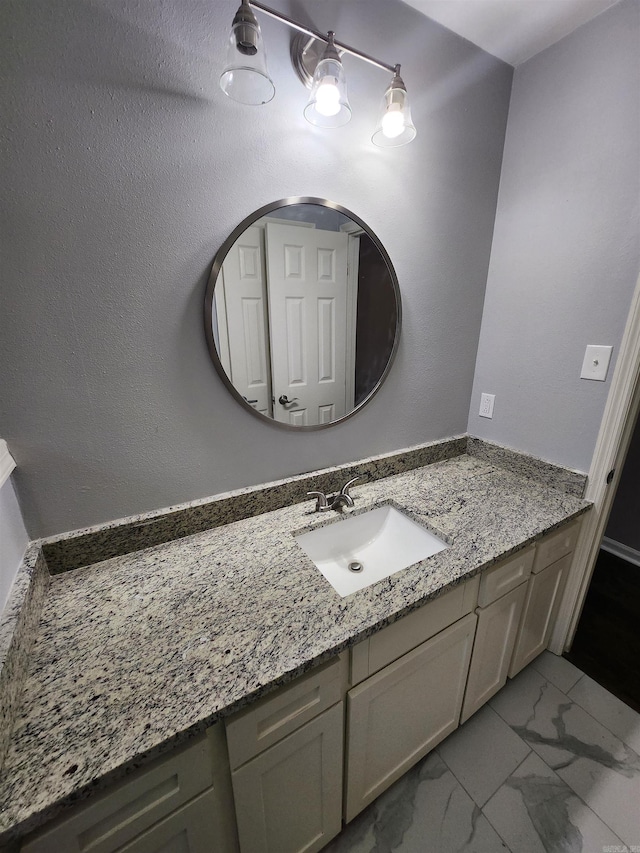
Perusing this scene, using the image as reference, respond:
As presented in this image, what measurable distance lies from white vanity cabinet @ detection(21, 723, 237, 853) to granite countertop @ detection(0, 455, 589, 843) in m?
0.07

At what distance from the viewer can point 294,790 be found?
0.76 m

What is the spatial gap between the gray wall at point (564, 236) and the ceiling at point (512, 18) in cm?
5

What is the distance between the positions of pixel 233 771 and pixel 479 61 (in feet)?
7.15

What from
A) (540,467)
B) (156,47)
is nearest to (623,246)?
(540,467)

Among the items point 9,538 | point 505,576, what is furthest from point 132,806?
point 505,576

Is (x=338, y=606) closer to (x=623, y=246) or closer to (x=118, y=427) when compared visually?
(x=118, y=427)

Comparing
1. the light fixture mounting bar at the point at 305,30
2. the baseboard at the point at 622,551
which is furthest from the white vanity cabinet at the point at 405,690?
the baseboard at the point at 622,551

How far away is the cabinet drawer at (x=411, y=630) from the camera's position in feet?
2.54

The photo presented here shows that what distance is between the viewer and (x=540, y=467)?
1.37 meters

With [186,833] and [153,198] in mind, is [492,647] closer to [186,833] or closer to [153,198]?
[186,833]

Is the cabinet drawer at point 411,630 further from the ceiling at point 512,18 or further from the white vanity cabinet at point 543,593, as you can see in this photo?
the ceiling at point 512,18

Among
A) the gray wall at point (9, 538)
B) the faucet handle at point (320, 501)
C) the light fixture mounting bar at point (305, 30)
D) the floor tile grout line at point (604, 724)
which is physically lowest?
the floor tile grout line at point (604, 724)

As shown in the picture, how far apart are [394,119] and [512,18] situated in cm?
59

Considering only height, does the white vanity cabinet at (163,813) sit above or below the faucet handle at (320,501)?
below
